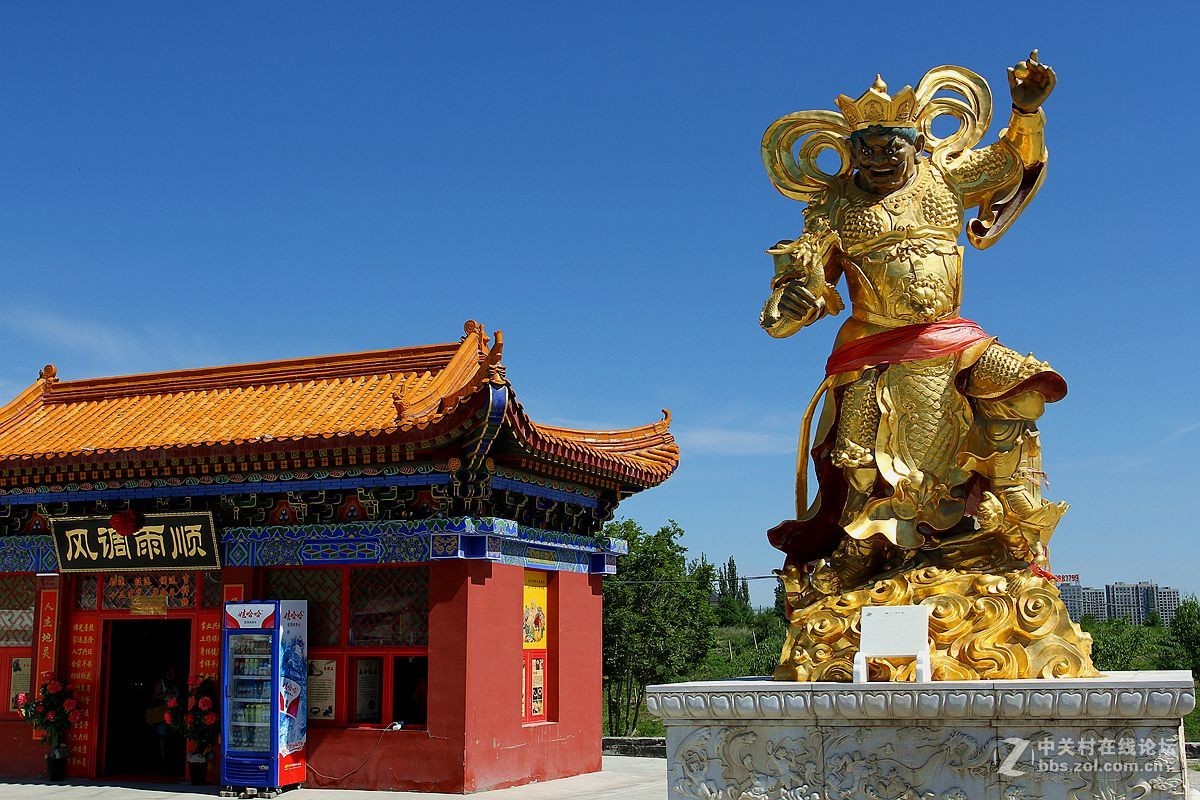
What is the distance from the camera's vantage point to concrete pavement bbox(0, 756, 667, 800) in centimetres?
1155

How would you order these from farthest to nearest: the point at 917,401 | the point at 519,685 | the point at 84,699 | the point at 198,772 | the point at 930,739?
the point at 84,699
the point at 519,685
the point at 198,772
the point at 917,401
the point at 930,739

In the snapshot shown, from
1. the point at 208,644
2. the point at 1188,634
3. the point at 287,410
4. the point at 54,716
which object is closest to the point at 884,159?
the point at 287,410

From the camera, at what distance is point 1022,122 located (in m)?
7.52

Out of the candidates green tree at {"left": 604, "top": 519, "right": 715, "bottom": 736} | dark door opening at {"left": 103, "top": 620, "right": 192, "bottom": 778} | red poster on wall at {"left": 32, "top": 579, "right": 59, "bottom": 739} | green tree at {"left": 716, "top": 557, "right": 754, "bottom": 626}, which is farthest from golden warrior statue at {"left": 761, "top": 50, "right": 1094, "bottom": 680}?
green tree at {"left": 716, "top": 557, "right": 754, "bottom": 626}

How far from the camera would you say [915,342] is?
23.9 feet

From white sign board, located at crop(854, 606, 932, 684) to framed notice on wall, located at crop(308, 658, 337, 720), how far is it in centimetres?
733

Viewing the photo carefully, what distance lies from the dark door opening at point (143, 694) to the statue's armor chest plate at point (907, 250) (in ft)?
28.8

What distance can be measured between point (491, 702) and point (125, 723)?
481 centimetres

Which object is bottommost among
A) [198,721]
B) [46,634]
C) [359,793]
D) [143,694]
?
[359,793]

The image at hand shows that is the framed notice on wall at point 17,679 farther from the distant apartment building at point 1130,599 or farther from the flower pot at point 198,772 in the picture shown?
the distant apartment building at point 1130,599

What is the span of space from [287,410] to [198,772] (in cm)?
390

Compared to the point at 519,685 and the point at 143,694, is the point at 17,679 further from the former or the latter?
the point at 519,685

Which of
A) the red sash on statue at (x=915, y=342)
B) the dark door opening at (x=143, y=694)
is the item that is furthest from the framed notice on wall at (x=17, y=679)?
the red sash on statue at (x=915, y=342)

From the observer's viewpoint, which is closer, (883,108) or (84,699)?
(883,108)
